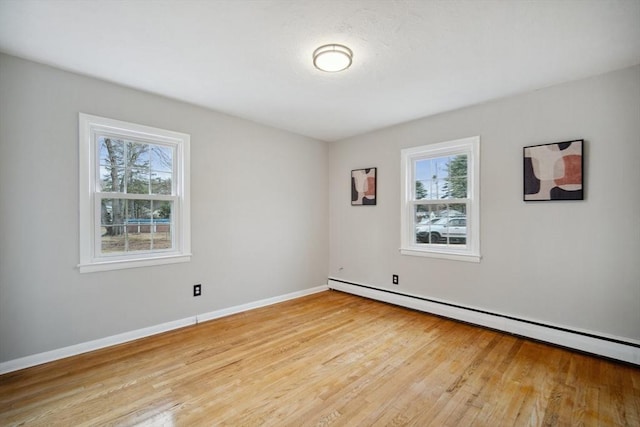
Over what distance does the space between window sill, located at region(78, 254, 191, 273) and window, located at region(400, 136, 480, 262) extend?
2877mm

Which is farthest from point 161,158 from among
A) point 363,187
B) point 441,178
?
point 441,178

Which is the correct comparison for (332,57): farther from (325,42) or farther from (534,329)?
(534,329)

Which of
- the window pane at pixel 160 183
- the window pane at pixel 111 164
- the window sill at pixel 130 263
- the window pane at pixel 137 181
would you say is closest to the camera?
the window sill at pixel 130 263

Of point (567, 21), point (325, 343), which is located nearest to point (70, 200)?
point (325, 343)

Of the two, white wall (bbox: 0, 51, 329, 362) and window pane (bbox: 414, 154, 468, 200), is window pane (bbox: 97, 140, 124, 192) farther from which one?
window pane (bbox: 414, 154, 468, 200)

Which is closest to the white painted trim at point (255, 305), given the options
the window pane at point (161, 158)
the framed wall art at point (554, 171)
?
the window pane at point (161, 158)

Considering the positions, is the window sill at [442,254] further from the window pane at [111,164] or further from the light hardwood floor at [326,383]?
the window pane at [111,164]

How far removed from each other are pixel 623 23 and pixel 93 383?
4.55 meters

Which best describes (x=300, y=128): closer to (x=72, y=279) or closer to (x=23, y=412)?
(x=72, y=279)

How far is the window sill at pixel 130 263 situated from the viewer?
2684 millimetres

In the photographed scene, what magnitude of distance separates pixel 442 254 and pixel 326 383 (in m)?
2.21

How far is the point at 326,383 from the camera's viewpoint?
2.18 m

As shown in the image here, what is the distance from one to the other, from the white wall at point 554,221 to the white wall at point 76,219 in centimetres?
184

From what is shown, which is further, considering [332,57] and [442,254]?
[442,254]
